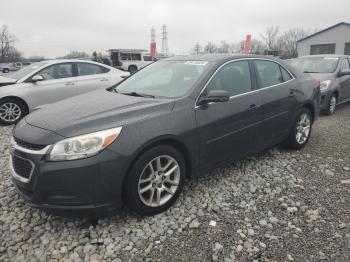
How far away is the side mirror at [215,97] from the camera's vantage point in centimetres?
336

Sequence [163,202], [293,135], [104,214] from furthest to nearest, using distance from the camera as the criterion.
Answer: [293,135] < [163,202] < [104,214]

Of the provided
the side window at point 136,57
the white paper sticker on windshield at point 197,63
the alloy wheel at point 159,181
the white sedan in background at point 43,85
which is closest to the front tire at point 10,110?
the white sedan in background at point 43,85

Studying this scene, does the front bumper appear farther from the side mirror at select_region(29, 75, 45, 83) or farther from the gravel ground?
the side mirror at select_region(29, 75, 45, 83)

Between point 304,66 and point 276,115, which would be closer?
point 276,115

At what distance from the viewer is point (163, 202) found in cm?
322

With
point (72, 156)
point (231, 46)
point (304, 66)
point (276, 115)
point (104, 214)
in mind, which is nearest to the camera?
point (72, 156)

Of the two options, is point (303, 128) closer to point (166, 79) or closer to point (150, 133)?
point (166, 79)

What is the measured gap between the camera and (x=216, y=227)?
3037mm

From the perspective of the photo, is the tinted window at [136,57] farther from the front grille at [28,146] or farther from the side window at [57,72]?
the front grille at [28,146]

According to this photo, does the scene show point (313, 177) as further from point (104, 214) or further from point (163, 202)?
point (104, 214)

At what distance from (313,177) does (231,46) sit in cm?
6734

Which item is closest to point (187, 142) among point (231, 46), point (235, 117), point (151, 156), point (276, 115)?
point (151, 156)

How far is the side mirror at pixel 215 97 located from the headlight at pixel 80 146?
1.16 metres

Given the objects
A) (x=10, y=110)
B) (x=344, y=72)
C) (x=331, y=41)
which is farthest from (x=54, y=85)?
(x=331, y=41)
